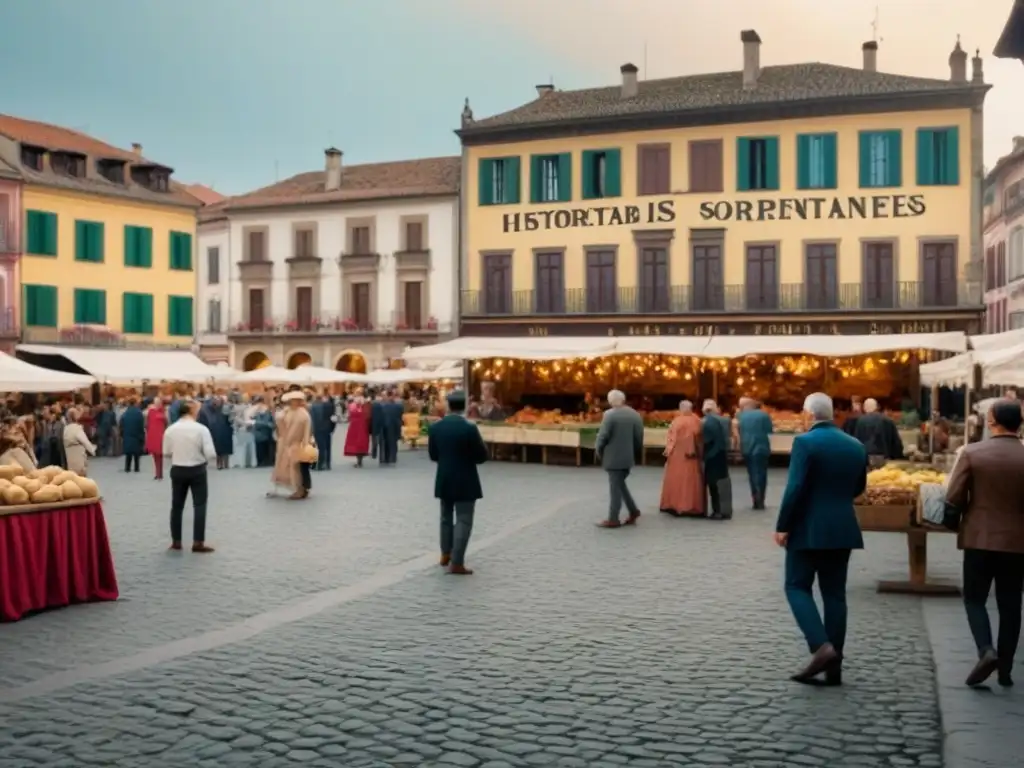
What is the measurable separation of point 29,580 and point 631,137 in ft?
99.2

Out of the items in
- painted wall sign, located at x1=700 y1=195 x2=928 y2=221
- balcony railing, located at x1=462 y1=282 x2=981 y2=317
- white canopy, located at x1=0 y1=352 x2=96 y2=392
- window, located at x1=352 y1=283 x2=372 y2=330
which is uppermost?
painted wall sign, located at x1=700 y1=195 x2=928 y2=221

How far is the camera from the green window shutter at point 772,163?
36125mm

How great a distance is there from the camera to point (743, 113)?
36.2 m

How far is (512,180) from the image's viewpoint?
39156mm

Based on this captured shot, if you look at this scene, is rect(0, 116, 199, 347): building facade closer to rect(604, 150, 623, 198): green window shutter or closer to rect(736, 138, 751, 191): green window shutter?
rect(604, 150, 623, 198): green window shutter

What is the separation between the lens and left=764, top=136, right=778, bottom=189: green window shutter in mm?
36125

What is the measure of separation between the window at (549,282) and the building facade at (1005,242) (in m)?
17.2

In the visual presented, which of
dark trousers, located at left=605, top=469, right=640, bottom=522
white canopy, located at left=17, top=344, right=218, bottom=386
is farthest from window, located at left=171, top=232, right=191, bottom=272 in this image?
dark trousers, located at left=605, top=469, right=640, bottom=522

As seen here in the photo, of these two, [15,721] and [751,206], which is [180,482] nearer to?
[15,721]

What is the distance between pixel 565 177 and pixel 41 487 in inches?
1182

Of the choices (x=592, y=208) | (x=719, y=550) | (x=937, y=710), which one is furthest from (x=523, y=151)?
(x=937, y=710)

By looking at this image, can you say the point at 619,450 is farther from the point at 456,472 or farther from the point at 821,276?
the point at 821,276

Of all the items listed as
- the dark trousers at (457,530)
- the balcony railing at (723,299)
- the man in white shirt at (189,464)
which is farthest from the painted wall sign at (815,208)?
the dark trousers at (457,530)

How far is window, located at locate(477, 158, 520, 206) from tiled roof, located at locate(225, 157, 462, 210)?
35.1 ft
